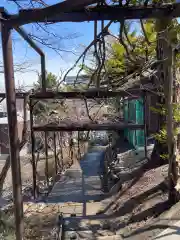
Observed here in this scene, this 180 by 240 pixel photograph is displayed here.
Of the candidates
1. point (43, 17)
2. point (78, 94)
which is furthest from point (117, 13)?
point (78, 94)

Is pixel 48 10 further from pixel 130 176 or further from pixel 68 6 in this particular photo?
pixel 130 176

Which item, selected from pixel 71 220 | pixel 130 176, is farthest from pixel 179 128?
pixel 130 176

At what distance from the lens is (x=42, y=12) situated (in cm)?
260

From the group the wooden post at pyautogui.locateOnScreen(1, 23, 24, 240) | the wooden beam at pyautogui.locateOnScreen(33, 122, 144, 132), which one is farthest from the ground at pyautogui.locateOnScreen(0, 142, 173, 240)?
the wooden beam at pyautogui.locateOnScreen(33, 122, 144, 132)

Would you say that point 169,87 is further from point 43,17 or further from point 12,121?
point 12,121

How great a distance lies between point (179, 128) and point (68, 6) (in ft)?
8.30

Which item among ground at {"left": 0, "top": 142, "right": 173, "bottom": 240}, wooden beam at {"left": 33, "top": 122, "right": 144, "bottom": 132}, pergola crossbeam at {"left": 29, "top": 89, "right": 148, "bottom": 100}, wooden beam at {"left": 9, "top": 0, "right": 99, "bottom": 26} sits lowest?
ground at {"left": 0, "top": 142, "right": 173, "bottom": 240}

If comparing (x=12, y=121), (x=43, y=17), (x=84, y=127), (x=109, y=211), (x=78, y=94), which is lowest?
(x=109, y=211)

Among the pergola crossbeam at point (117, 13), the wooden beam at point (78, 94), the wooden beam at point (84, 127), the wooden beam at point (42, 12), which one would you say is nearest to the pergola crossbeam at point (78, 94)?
the wooden beam at point (78, 94)

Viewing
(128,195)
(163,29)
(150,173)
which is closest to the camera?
(163,29)

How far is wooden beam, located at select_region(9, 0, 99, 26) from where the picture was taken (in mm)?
2527

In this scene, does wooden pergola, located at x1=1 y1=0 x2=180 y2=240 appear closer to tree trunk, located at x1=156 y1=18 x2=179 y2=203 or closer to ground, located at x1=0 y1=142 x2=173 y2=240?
tree trunk, located at x1=156 y1=18 x2=179 y2=203

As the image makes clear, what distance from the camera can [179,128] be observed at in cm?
409

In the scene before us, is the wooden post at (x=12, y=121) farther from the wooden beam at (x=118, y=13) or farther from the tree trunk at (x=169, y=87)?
the tree trunk at (x=169, y=87)
